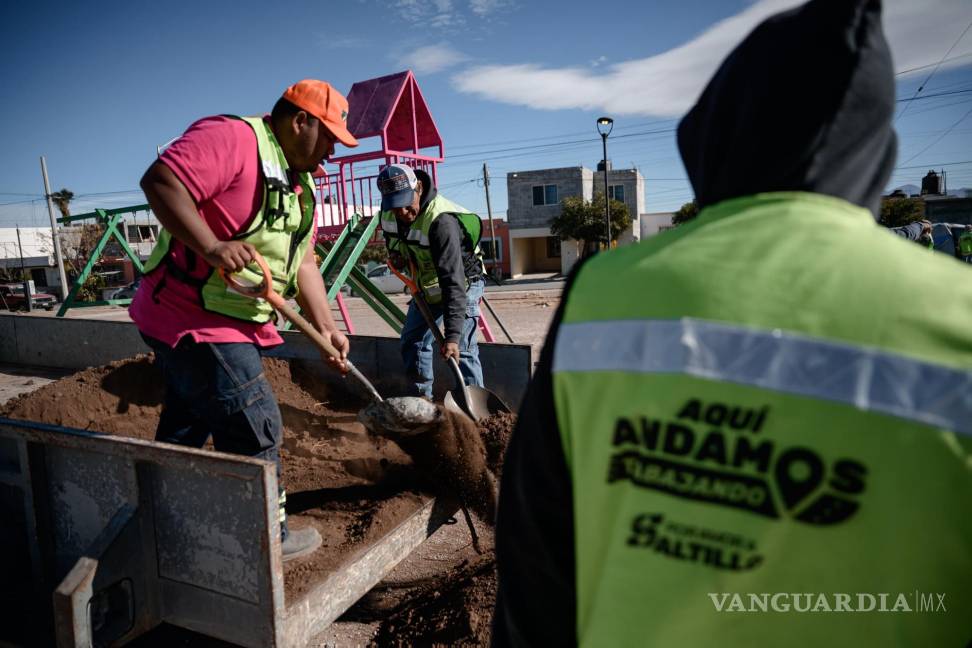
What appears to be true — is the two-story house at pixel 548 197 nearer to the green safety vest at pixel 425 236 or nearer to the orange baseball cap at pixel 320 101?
the green safety vest at pixel 425 236

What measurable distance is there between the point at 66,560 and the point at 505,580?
2.11 m

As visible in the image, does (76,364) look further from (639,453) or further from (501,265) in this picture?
(501,265)

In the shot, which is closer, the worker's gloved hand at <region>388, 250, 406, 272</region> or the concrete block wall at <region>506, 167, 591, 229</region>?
the worker's gloved hand at <region>388, 250, 406, 272</region>

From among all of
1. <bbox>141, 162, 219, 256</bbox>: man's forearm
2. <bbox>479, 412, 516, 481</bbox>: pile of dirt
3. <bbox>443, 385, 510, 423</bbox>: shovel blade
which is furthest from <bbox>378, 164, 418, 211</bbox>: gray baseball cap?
<bbox>141, 162, 219, 256</bbox>: man's forearm

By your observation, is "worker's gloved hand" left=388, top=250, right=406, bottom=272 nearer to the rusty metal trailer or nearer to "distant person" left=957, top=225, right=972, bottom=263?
the rusty metal trailer

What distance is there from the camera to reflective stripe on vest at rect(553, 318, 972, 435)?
0.64 meters

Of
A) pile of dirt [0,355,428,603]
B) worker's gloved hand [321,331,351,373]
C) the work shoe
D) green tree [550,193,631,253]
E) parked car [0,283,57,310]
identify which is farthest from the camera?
green tree [550,193,631,253]

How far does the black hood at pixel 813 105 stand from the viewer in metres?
0.77

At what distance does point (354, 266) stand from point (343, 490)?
15.2ft

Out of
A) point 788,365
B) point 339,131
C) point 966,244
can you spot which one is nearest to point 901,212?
point 966,244

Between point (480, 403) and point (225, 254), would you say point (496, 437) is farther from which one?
point (225, 254)

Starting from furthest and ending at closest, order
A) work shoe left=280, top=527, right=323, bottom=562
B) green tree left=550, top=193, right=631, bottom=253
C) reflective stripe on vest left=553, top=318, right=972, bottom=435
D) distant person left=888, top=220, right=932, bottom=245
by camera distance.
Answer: green tree left=550, top=193, right=631, bottom=253 → distant person left=888, top=220, right=932, bottom=245 → work shoe left=280, top=527, right=323, bottom=562 → reflective stripe on vest left=553, top=318, right=972, bottom=435

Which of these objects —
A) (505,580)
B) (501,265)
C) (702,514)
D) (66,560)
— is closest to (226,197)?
(66,560)

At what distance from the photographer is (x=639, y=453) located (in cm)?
78
